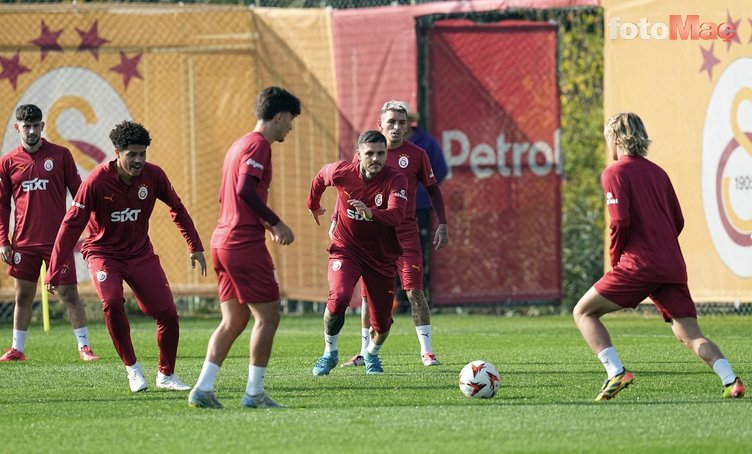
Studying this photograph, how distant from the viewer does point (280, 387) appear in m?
10.3

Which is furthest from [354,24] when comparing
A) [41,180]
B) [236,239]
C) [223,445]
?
[223,445]

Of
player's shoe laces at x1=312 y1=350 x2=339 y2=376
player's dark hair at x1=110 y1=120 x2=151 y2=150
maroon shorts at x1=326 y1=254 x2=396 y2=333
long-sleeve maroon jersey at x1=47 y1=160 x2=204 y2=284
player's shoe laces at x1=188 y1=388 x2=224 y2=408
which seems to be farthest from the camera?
player's shoe laces at x1=312 y1=350 x2=339 y2=376

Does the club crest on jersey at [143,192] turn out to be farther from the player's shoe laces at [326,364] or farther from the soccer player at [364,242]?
the player's shoe laces at [326,364]

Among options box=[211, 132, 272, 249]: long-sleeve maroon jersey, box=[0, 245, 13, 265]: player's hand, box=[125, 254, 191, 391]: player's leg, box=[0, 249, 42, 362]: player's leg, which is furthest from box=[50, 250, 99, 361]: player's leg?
box=[211, 132, 272, 249]: long-sleeve maroon jersey

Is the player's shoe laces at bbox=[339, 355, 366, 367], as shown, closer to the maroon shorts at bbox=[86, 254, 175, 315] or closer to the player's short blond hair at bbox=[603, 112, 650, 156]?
the maroon shorts at bbox=[86, 254, 175, 315]

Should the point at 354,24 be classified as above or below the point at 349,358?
above

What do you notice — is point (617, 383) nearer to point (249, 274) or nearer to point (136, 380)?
point (249, 274)

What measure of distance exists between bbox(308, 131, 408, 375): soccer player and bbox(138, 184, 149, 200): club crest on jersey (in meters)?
1.42

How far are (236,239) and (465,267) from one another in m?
10.3

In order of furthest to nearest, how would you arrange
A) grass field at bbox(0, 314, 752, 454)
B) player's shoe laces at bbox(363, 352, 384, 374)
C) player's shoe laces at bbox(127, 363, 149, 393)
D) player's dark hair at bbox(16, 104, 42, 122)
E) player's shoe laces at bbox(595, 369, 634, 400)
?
player's dark hair at bbox(16, 104, 42, 122) → player's shoe laces at bbox(363, 352, 384, 374) → player's shoe laces at bbox(127, 363, 149, 393) → player's shoe laces at bbox(595, 369, 634, 400) → grass field at bbox(0, 314, 752, 454)

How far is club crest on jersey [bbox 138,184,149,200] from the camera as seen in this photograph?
33.2 ft

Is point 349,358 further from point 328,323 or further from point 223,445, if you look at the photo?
point 223,445

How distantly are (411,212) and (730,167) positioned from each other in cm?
573

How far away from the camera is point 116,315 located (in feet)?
33.2
